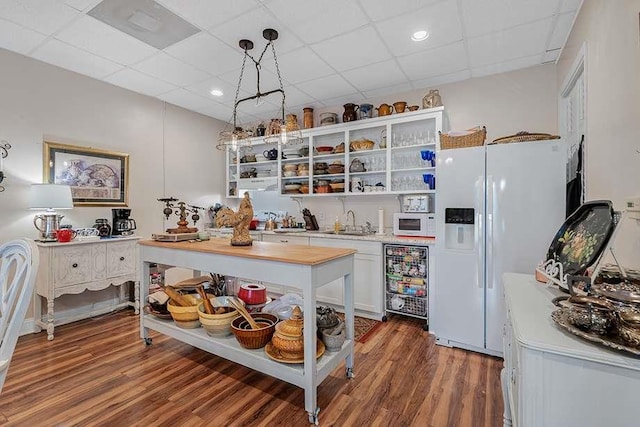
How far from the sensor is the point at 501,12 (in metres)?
2.26

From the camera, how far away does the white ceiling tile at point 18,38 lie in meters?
2.48

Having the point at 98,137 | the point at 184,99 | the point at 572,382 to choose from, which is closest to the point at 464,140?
the point at 572,382

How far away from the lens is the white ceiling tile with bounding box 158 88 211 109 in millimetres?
3846

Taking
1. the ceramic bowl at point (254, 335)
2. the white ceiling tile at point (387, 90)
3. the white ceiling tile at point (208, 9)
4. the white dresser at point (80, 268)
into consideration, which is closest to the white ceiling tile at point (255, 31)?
the white ceiling tile at point (208, 9)

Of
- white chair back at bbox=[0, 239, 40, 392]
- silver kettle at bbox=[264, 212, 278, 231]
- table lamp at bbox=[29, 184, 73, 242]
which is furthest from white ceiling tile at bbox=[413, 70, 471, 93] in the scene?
table lamp at bbox=[29, 184, 73, 242]

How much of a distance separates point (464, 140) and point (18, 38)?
410cm

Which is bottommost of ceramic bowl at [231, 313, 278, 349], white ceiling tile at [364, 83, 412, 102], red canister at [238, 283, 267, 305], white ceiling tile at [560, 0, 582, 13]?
ceramic bowl at [231, 313, 278, 349]

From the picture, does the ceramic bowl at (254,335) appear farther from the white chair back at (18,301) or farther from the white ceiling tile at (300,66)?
the white ceiling tile at (300,66)

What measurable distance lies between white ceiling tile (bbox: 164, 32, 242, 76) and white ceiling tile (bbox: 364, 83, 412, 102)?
5.54ft

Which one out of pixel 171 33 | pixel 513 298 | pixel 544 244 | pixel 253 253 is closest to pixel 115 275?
pixel 253 253

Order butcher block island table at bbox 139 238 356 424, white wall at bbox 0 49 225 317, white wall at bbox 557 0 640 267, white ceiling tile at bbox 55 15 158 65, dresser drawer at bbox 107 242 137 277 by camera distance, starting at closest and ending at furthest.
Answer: white wall at bbox 557 0 640 267, butcher block island table at bbox 139 238 356 424, white ceiling tile at bbox 55 15 158 65, white wall at bbox 0 49 225 317, dresser drawer at bbox 107 242 137 277

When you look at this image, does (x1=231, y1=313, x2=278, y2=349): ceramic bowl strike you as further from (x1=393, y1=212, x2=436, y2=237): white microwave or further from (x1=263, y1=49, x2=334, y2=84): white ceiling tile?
(x1=263, y1=49, x2=334, y2=84): white ceiling tile

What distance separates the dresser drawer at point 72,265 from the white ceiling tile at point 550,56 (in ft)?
16.4

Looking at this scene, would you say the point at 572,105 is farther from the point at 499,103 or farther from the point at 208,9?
the point at 208,9
